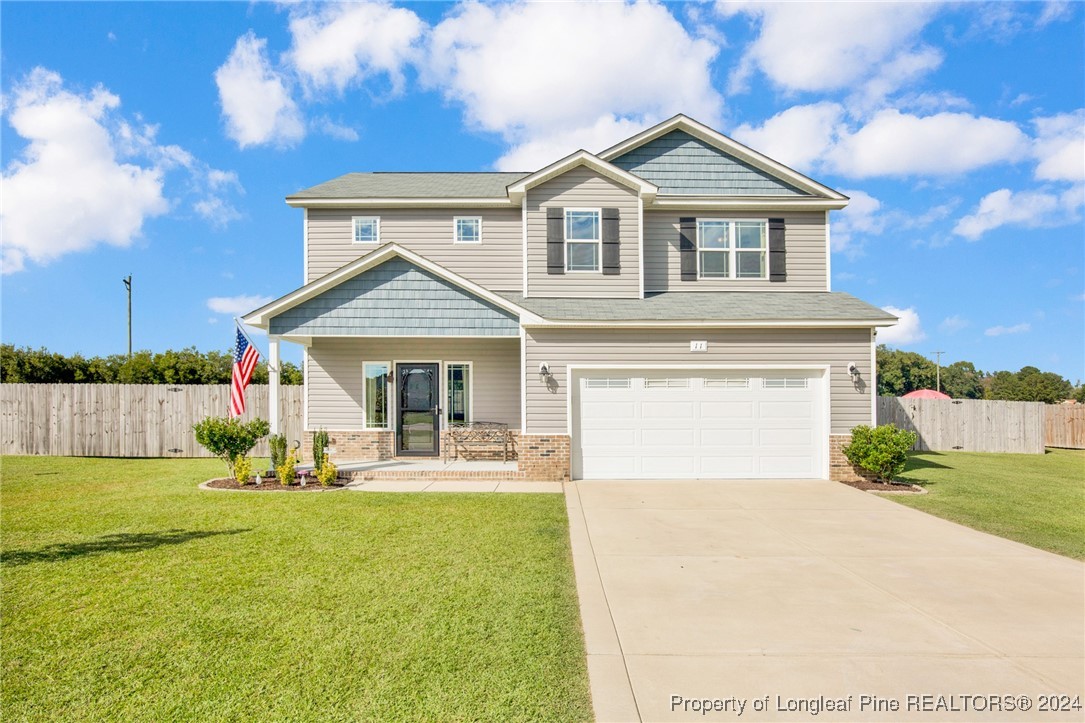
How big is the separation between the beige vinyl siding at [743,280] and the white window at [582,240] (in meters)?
1.49

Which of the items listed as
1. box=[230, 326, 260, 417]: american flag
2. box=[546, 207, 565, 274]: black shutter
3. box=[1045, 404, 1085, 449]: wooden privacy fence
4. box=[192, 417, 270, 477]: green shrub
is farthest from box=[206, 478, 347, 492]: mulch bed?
box=[1045, 404, 1085, 449]: wooden privacy fence

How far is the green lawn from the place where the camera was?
7898 millimetres

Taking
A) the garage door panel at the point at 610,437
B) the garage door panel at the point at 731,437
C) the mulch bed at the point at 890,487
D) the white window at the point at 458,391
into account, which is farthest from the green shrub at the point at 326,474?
the mulch bed at the point at 890,487

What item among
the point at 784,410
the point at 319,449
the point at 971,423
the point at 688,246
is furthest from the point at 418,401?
the point at 971,423

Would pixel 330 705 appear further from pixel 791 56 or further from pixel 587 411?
pixel 791 56

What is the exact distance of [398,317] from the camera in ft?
40.2

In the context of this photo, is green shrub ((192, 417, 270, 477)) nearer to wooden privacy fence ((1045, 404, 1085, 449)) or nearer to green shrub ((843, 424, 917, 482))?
green shrub ((843, 424, 917, 482))

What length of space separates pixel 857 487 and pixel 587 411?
5.51 meters

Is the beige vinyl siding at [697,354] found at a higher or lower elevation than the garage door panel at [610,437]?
higher

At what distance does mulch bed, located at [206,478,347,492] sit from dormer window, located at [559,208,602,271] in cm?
695

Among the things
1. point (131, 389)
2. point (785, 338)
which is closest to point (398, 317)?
point (785, 338)

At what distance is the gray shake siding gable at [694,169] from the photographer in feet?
47.8

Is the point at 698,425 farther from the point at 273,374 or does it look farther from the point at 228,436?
the point at 228,436

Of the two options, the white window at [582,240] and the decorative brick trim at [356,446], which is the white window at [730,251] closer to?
the white window at [582,240]
